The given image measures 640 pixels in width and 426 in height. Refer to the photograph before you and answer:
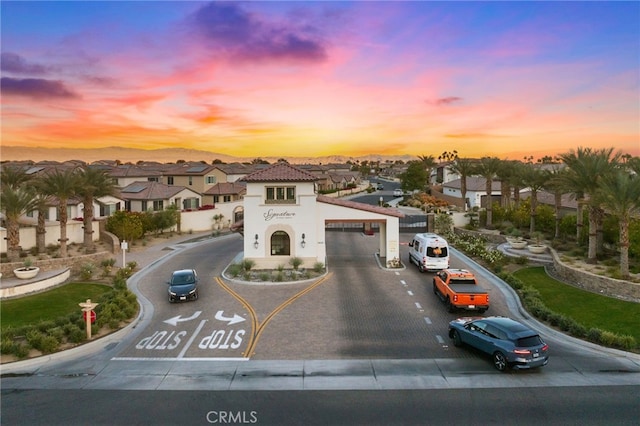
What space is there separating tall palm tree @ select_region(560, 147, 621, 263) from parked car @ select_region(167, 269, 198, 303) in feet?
81.6

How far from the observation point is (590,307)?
23641 millimetres

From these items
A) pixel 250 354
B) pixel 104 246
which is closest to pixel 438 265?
pixel 250 354

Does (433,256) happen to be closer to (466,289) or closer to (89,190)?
(466,289)

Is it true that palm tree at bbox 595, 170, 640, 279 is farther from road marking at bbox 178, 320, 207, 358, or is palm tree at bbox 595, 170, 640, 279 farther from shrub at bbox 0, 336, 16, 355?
shrub at bbox 0, 336, 16, 355

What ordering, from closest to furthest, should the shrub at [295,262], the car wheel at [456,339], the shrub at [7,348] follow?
the shrub at [7,348] → the car wheel at [456,339] → the shrub at [295,262]

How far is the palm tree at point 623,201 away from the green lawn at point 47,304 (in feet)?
93.7

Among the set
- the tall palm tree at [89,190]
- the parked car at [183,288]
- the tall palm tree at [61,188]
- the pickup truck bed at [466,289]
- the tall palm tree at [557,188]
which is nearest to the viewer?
the pickup truck bed at [466,289]

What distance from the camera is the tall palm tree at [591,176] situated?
30.7 m

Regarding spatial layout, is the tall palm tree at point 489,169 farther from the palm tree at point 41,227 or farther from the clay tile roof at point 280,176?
the palm tree at point 41,227

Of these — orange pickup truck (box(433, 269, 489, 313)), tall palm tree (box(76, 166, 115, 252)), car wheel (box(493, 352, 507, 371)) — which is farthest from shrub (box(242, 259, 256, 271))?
car wheel (box(493, 352, 507, 371))

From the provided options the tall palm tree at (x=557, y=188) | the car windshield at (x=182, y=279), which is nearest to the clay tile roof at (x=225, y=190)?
the car windshield at (x=182, y=279)

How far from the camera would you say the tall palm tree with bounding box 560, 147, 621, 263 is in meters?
30.7

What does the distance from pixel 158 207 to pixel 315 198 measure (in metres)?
29.7

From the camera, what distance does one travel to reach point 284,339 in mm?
19656
